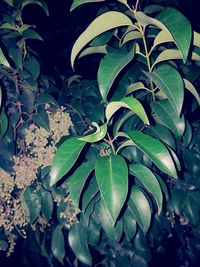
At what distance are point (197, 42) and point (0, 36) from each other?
96cm

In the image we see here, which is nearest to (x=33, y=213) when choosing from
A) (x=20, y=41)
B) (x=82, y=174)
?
(x=82, y=174)

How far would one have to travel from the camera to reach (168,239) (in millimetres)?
2164

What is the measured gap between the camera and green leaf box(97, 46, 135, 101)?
36.9 inches

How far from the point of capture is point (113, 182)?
814 millimetres

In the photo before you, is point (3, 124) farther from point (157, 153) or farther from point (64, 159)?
point (157, 153)

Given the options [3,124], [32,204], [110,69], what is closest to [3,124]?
[3,124]

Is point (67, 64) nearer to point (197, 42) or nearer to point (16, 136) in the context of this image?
point (16, 136)

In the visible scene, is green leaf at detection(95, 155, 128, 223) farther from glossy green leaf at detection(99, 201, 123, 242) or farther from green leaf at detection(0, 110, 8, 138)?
green leaf at detection(0, 110, 8, 138)

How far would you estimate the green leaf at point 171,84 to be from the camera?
0.90 meters

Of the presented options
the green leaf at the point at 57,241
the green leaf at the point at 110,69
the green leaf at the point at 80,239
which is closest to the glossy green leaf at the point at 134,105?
the green leaf at the point at 110,69

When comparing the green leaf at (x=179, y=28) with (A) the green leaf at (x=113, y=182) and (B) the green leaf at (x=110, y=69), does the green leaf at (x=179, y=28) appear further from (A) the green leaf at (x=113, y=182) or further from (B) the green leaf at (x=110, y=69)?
(A) the green leaf at (x=113, y=182)

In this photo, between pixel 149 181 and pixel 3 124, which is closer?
pixel 149 181

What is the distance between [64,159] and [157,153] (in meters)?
0.27

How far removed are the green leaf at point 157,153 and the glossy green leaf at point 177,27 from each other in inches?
9.8
